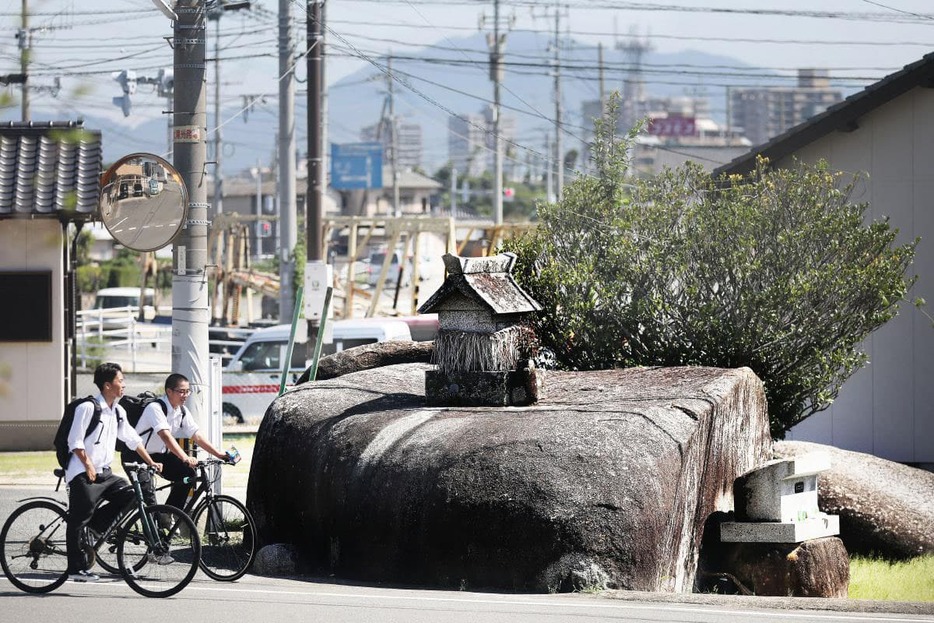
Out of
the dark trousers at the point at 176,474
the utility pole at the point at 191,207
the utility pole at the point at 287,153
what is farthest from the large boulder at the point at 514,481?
the utility pole at the point at 287,153

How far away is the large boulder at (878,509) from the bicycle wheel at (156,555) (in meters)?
6.98

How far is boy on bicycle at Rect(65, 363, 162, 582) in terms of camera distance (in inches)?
362

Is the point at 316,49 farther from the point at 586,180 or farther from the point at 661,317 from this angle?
the point at 661,317

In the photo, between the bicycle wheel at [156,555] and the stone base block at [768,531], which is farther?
the stone base block at [768,531]

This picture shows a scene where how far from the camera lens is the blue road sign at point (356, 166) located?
8625 centimetres

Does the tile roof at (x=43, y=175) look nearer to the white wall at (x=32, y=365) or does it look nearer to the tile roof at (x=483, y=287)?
the white wall at (x=32, y=365)

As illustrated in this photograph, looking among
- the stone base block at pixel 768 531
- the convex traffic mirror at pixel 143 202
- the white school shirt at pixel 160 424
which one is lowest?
the stone base block at pixel 768 531

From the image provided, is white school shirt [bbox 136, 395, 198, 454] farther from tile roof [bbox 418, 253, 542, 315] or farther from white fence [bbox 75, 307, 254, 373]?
white fence [bbox 75, 307, 254, 373]

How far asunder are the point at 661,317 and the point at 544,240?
173 cm

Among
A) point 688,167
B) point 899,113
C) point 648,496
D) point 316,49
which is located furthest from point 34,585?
point 316,49

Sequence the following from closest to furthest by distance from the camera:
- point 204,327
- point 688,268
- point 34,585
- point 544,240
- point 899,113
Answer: point 34,585, point 204,327, point 688,268, point 544,240, point 899,113

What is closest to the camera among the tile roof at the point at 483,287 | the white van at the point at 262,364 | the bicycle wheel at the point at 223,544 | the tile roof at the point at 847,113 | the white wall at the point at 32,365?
the bicycle wheel at the point at 223,544

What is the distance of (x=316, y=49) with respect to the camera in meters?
22.5

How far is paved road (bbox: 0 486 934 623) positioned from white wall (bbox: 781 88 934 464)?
9.10 metres
